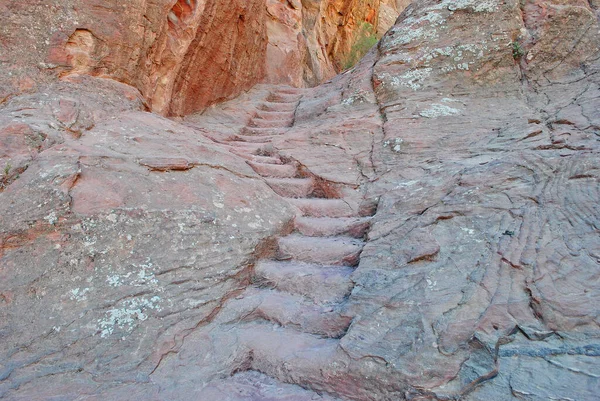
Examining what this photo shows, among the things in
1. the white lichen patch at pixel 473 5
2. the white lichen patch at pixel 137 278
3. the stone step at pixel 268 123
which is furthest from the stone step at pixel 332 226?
the white lichen patch at pixel 473 5

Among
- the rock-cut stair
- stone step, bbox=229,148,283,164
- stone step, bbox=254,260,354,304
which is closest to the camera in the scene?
the rock-cut stair

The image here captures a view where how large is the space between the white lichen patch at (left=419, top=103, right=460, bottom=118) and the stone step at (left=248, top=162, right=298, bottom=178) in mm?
1658

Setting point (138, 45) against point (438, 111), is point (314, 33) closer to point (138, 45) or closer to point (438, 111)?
point (138, 45)

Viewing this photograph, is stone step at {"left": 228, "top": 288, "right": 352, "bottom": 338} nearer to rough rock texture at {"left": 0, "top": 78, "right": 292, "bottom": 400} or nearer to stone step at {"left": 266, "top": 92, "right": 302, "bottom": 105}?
rough rock texture at {"left": 0, "top": 78, "right": 292, "bottom": 400}

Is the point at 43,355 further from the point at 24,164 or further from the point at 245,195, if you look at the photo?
the point at 245,195

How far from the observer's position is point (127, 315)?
2.47 metres

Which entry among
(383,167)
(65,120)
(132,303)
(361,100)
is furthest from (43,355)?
(361,100)

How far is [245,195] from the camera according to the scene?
3.54m

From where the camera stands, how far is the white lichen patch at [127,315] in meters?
2.39

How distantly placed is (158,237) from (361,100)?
11.5 ft

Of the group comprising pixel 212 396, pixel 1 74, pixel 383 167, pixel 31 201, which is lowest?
pixel 212 396

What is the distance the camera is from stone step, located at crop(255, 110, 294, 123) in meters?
6.62

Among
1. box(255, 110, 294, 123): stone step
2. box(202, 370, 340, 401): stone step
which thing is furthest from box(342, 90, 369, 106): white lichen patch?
box(202, 370, 340, 401): stone step

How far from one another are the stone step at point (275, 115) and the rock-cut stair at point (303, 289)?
2532mm
